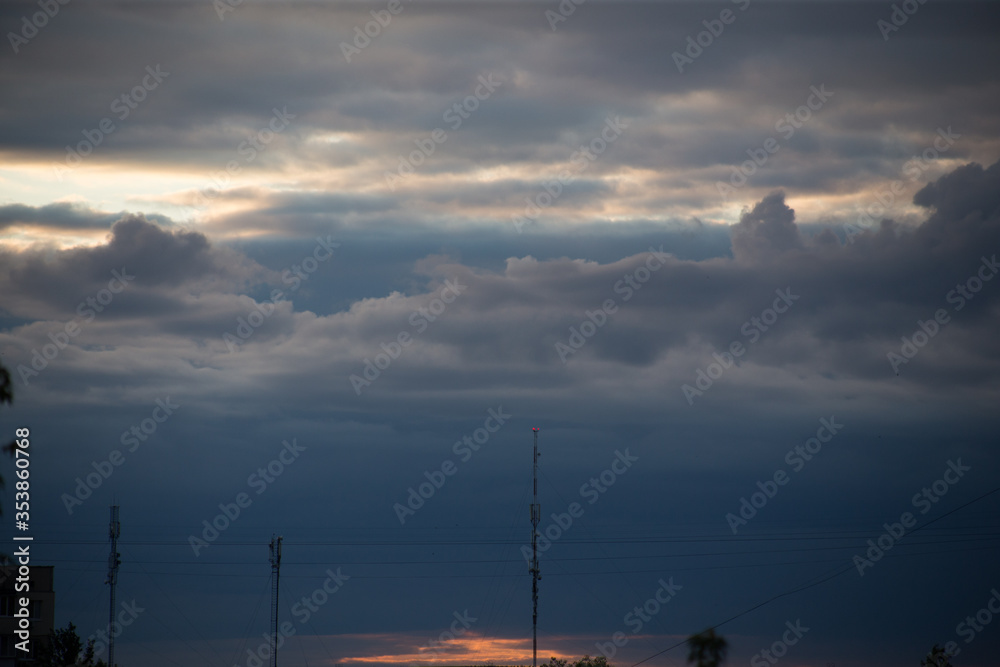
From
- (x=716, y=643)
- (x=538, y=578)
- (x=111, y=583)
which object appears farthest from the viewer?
(x=538, y=578)

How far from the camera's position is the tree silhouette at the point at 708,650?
29.9m

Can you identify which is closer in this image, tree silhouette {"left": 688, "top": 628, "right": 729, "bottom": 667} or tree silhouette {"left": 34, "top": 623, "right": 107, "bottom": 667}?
tree silhouette {"left": 688, "top": 628, "right": 729, "bottom": 667}

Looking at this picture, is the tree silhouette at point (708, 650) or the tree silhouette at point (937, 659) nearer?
the tree silhouette at point (708, 650)

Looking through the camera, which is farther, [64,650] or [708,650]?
[64,650]

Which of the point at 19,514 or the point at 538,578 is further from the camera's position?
the point at 538,578

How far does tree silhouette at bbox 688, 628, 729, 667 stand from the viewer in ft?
98.1

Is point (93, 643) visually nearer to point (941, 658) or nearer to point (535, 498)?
point (535, 498)

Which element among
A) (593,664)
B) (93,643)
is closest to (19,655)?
(93,643)

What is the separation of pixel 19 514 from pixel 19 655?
5002cm

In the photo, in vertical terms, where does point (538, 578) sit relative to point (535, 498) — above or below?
below

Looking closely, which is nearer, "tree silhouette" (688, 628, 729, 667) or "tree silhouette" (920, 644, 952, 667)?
"tree silhouette" (688, 628, 729, 667)

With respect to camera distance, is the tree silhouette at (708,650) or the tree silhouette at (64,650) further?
the tree silhouette at (64,650)

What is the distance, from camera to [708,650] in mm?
29891

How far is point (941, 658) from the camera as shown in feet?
324
